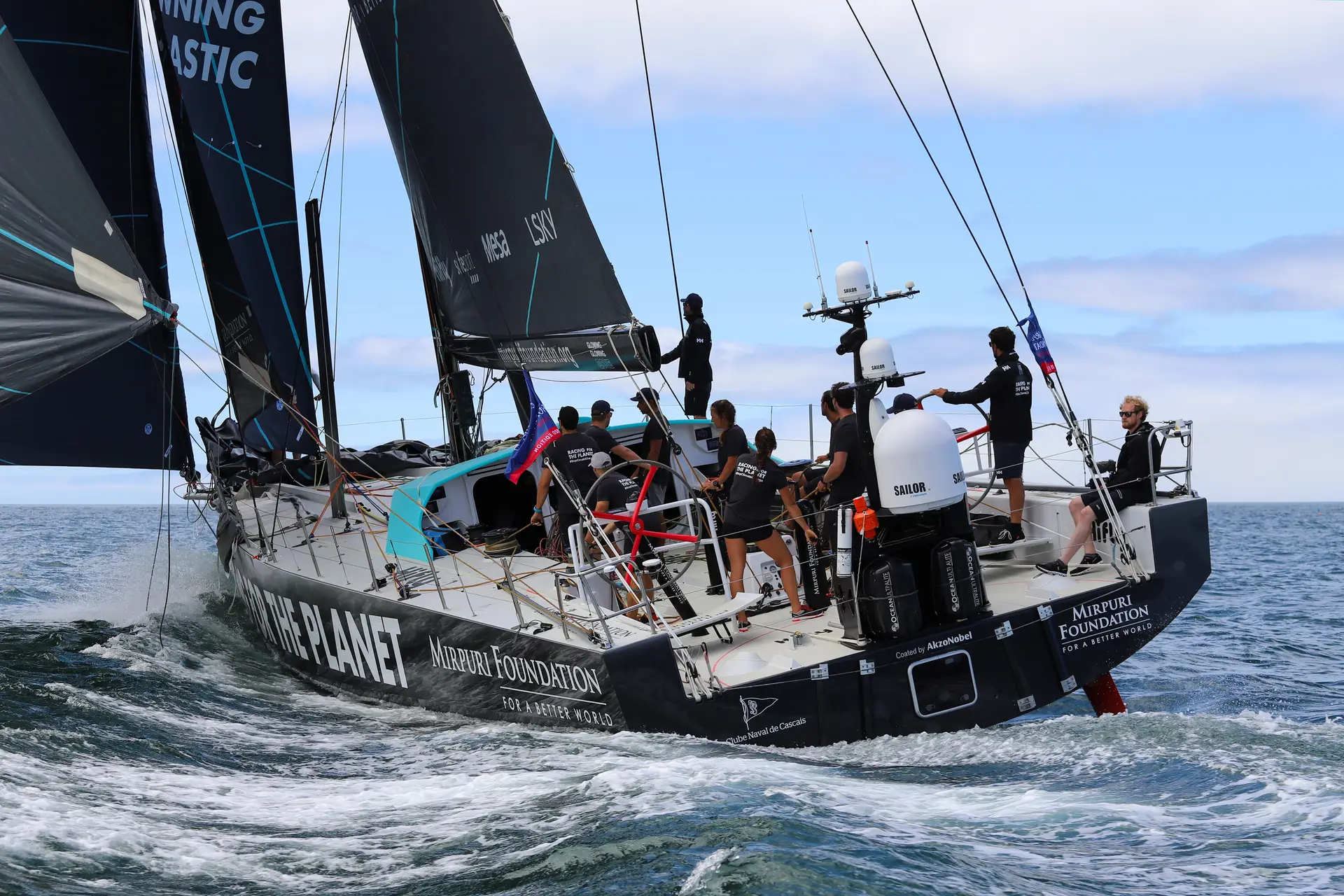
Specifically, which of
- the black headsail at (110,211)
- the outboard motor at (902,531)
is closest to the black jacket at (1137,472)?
the outboard motor at (902,531)

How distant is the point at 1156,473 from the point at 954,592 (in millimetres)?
1732

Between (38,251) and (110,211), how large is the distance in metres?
3.80

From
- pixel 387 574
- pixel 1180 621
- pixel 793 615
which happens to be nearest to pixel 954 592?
pixel 793 615

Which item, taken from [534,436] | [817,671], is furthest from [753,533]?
[534,436]

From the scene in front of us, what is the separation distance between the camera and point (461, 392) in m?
10.1

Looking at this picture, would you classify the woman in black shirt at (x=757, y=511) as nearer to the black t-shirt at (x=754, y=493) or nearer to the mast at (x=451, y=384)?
the black t-shirt at (x=754, y=493)

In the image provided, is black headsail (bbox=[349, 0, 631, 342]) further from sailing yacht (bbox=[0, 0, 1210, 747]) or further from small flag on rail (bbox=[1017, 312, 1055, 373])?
small flag on rail (bbox=[1017, 312, 1055, 373])

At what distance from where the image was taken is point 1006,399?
24.8ft

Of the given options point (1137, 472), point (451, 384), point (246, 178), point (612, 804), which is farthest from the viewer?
point (246, 178)

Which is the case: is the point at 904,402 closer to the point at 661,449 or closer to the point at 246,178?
the point at 661,449

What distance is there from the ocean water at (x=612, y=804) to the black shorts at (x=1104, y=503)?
136 centimetres

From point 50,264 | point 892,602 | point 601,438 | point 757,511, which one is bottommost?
point 892,602

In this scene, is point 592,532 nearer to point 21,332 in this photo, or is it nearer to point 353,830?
point 353,830

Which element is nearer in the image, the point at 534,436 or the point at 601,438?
the point at 534,436
